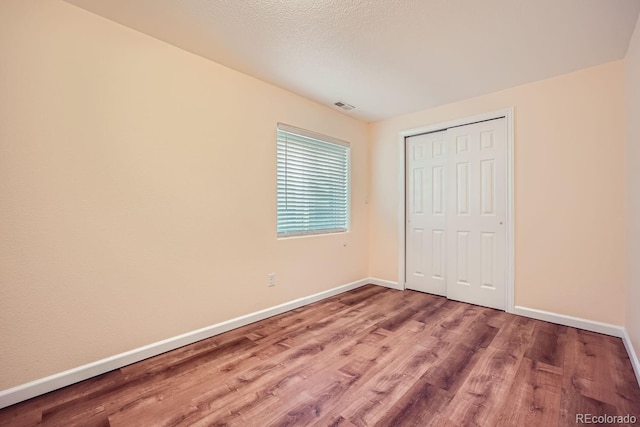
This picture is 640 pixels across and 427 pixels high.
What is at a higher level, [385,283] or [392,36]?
[392,36]

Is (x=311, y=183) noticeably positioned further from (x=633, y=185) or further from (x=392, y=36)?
(x=633, y=185)

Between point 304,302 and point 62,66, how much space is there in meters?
3.00

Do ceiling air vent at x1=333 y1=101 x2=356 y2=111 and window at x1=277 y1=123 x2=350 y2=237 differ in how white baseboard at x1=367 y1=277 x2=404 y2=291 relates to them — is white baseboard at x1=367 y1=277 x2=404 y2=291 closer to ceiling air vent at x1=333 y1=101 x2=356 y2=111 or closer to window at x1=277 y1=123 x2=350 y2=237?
window at x1=277 y1=123 x2=350 y2=237

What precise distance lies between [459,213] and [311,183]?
6.32 feet

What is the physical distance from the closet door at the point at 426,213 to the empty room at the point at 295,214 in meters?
0.07

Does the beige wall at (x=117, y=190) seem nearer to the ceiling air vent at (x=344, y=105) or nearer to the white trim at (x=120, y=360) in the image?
the white trim at (x=120, y=360)

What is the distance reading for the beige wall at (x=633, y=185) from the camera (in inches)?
77.5

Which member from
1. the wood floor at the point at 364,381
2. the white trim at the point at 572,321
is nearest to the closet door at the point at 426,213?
the white trim at the point at 572,321

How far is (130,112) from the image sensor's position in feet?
7.07

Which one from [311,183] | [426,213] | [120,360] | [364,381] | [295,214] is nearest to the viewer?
[364,381]

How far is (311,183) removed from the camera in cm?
357

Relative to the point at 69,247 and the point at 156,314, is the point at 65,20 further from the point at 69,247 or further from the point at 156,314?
the point at 156,314

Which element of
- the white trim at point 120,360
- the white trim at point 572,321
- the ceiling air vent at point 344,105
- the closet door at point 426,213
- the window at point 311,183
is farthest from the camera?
the closet door at point 426,213

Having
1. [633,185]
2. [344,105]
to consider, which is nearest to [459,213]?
[633,185]
